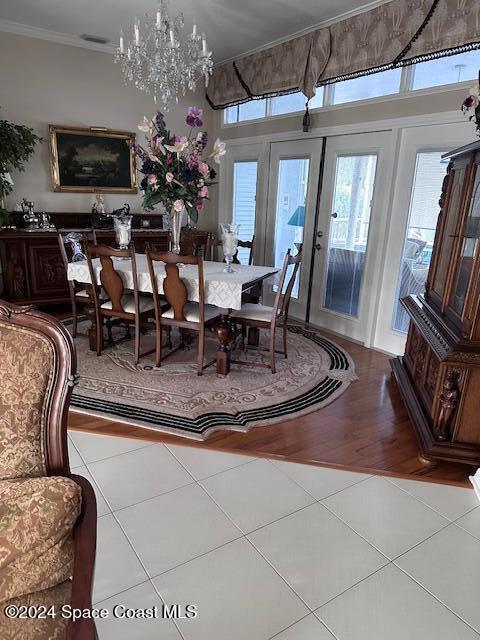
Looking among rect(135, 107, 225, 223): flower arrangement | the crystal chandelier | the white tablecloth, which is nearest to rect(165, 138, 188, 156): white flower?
rect(135, 107, 225, 223): flower arrangement

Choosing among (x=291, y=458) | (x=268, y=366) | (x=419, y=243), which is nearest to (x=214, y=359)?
(x=268, y=366)

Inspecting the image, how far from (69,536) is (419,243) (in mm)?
3595

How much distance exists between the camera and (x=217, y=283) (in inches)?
125

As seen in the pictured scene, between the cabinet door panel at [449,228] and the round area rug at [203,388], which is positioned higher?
the cabinet door panel at [449,228]

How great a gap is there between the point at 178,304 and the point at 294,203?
2.36 metres

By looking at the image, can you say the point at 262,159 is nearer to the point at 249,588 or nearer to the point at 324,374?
the point at 324,374

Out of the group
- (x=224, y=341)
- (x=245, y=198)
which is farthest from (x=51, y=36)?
(x=224, y=341)

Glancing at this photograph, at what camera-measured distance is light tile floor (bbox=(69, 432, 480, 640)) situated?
1.47 meters

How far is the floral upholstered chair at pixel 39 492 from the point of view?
944 mm

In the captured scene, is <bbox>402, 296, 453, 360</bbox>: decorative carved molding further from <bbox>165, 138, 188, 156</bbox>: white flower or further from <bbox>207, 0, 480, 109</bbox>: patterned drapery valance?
<bbox>165, 138, 188, 156</bbox>: white flower

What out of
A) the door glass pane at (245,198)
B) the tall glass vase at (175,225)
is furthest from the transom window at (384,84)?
the tall glass vase at (175,225)

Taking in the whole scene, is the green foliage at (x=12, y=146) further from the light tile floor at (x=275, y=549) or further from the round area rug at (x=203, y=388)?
the light tile floor at (x=275, y=549)

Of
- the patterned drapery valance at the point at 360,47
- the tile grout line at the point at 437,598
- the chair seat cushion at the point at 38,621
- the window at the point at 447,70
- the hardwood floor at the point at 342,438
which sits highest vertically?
the patterned drapery valance at the point at 360,47

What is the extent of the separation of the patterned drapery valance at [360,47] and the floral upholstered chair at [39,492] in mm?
3570
